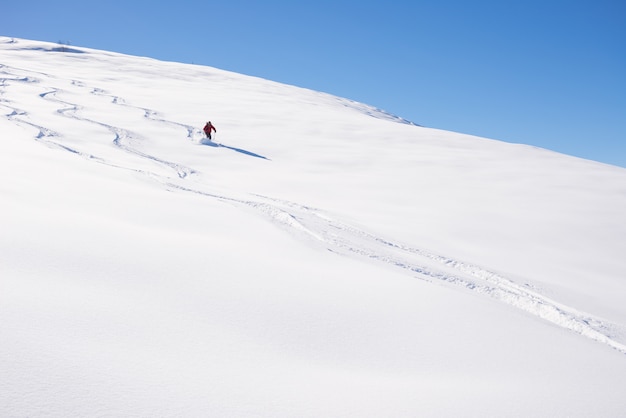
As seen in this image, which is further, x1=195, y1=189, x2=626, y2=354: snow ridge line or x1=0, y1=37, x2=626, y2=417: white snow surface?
x1=195, y1=189, x2=626, y2=354: snow ridge line

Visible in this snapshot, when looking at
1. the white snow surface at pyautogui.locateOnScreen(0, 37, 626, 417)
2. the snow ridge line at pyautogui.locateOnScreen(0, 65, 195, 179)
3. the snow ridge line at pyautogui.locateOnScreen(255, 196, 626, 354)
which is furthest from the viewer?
the snow ridge line at pyautogui.locateOnScreen(0, 65, 195, 179)

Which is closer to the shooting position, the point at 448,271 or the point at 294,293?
the point at 294,293

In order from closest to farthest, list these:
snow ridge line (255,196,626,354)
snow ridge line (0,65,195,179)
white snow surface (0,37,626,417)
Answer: white snow surface (0,37,626,417)
snow ridge line (255,196,626,354)
snow ridge line (0,65,195,179)

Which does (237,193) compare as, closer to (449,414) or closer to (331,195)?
(331,195)

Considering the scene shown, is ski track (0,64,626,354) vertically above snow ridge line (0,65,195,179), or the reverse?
snow ridge line (0,65,195,179)

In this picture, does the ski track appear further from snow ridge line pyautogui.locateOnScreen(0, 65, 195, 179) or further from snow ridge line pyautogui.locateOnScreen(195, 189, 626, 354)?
snow ridge line pyautogui.locateOnScreen(0, 65, 195, 179)

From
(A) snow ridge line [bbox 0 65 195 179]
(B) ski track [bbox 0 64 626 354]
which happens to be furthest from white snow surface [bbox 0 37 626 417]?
(A) snow ridge line [bbox 0 65 195 179]

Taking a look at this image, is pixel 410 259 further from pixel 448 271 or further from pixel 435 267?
pixel 448 271

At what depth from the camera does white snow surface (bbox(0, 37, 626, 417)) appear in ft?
7.61

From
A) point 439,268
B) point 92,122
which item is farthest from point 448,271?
point 92,122

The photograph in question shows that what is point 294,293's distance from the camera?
364cm

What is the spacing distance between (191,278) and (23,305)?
3.90ft

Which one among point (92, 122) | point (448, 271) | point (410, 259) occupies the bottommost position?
point (448, 271)

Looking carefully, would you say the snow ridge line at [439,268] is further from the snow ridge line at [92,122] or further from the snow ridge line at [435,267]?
the snow ridge line at [92,122]
